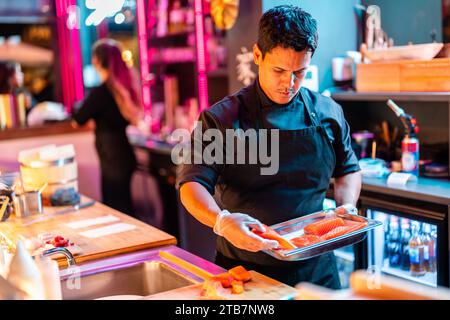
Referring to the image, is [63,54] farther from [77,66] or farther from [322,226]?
[322,226]

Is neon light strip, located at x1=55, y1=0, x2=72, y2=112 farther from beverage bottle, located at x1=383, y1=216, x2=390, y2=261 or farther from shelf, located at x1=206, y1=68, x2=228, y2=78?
beverage bottle, located at x1=383, y1=216, x2=390, y2=261

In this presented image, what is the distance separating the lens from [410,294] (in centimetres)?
135

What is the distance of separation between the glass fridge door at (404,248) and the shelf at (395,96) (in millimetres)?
636

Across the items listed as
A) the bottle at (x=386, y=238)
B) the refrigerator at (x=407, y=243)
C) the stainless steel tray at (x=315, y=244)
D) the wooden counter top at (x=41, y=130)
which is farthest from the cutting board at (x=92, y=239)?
the wooden counter top at (x=41, y=130)

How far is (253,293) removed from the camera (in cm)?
182

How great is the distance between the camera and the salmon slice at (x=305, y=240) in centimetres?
205

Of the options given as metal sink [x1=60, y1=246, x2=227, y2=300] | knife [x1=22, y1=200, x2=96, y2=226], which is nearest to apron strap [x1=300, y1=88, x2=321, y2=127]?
metal sink [x1=60, y1=246, x2=227, y2=300]

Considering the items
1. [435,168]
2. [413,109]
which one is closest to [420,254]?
[435,168]

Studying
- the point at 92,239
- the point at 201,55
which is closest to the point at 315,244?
the point at 92,239

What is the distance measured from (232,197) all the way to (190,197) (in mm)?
281

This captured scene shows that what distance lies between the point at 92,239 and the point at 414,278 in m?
1.82

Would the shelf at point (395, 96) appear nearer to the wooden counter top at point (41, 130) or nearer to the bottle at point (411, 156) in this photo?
the bottle at point (411, 156)
